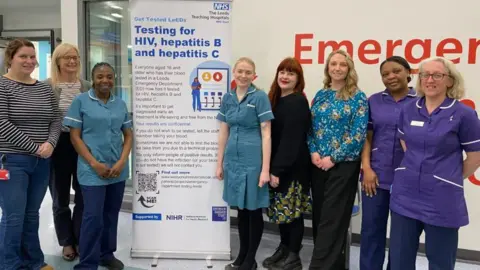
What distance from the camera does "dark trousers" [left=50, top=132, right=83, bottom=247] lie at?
2889mm

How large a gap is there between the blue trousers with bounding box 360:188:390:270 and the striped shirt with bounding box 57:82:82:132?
78.6 inches

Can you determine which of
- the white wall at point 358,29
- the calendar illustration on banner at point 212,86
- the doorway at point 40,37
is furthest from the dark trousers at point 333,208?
the doorway at point 40,37

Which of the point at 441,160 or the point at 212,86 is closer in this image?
the point at 441,160

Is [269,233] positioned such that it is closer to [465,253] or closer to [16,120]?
[465,253]

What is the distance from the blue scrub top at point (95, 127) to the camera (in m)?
2.57

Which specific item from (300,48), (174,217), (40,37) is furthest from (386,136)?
(40,37)

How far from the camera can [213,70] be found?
292 centimetres

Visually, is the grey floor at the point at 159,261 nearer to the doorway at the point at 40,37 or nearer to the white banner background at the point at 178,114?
the white banner background at the point at 178,114

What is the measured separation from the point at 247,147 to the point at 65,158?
1.29 m

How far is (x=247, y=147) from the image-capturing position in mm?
2660

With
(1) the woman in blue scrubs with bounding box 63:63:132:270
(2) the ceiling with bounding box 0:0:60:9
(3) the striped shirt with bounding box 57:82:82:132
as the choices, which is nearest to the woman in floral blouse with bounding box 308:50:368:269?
(1) the woman in blue scrubs with bounding box 63:63:132:270

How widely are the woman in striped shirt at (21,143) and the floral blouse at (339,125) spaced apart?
164 centimetres

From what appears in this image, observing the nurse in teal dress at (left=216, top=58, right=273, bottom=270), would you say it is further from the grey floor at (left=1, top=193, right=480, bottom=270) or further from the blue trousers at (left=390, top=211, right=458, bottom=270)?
the blue trousers at (left=390, top=211, right=458, bottom=270)

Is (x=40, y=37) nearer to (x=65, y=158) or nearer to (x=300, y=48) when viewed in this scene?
(x=65, y=158)
